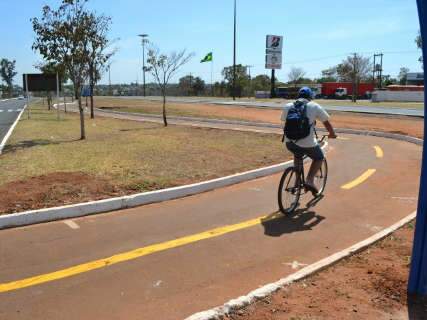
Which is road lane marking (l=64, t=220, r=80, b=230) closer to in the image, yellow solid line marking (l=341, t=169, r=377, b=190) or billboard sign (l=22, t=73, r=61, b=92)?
yellow solid line marking (l=341, t=169, r=377, b=190)

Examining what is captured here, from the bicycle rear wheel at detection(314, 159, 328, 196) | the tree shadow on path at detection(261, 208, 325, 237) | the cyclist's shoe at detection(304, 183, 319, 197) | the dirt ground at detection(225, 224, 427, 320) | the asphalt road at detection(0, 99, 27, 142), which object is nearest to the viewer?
the dirt ground at detection(225, 224, 427, 320)

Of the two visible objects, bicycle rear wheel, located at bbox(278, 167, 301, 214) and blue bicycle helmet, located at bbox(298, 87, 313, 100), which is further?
blue bicycle helmet, located at bbox(298, 87, 313, 100)

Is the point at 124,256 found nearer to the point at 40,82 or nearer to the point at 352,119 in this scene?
the point at 352,119

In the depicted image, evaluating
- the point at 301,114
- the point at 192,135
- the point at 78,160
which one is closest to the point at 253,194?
the point at 301,114

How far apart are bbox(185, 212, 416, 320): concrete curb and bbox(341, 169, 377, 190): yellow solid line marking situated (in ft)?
9.47

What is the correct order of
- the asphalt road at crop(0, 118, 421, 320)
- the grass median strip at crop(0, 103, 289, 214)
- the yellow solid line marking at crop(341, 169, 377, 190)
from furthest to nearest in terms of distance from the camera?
the yellow solid line marking at crop(341, 169, 377, 190) < the grass median strip at crop(0, 103, 289, 214) < the asphalt road at crop(0, 118, 421, 320)

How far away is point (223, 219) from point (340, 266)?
2.18 meters

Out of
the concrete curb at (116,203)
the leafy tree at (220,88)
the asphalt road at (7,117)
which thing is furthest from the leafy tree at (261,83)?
the concrete curb at (116,203)

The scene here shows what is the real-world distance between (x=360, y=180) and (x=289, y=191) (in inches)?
126

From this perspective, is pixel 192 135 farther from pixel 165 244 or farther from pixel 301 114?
pixel 165 244

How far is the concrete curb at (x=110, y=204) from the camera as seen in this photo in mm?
6445

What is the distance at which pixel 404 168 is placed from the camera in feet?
36.6

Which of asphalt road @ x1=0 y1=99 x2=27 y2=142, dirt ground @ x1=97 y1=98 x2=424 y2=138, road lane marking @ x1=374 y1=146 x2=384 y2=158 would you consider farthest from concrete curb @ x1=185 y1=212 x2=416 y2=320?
asphalt road @ x1=0 y1=99 x2=27 y2=142

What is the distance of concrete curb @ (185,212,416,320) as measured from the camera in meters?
3.80
